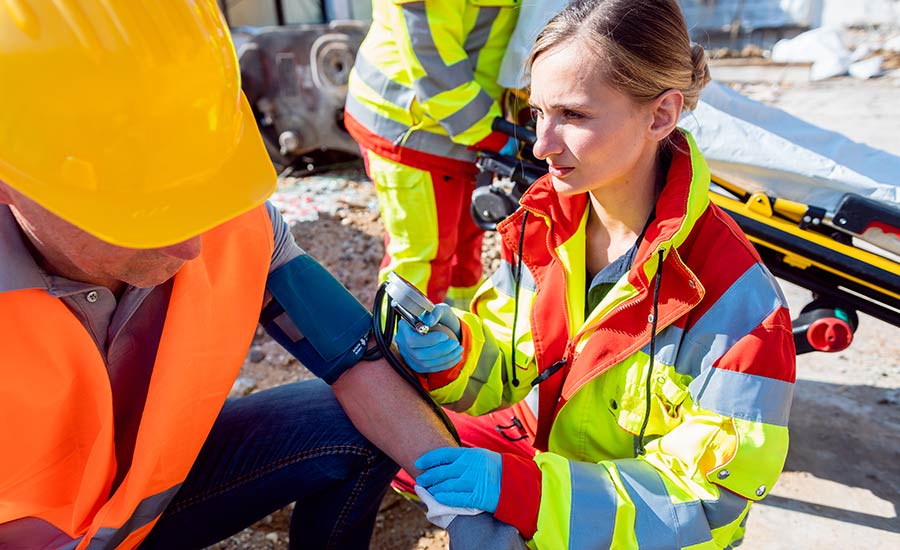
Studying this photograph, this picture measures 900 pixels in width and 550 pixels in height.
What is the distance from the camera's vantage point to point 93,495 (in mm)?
A: 1388

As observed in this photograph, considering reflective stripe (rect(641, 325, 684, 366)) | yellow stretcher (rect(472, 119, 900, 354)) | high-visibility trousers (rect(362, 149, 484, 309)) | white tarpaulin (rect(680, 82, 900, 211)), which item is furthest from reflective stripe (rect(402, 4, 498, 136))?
reflective stripe (rect(641, 325, 684, 366))

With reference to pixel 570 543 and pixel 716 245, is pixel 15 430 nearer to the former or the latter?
pixel 570 543

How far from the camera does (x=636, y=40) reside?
4.99 feet

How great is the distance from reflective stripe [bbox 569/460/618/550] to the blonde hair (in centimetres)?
83

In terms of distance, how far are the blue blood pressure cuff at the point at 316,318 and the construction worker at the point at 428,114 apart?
1216 millimetres

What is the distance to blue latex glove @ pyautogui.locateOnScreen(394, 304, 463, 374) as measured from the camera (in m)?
A: 1.66

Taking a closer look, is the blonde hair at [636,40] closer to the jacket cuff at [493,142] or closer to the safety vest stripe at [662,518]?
the safety vest stripe at [662,518]

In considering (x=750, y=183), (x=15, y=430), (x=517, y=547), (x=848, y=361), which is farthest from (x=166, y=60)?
(x=848, y=361)

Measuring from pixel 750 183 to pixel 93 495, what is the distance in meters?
2.15

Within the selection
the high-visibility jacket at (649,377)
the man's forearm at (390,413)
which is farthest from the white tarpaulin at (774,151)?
the man's forearm at (390,413)

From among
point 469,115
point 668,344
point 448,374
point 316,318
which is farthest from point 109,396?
point 469,115

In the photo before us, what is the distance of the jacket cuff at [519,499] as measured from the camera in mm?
1422

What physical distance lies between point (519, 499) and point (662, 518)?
29cm

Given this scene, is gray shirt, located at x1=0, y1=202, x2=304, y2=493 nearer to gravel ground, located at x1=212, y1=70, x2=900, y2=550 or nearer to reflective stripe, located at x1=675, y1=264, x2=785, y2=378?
gravel ground, located at x1=212, y1=70, x2=900, y2=550
